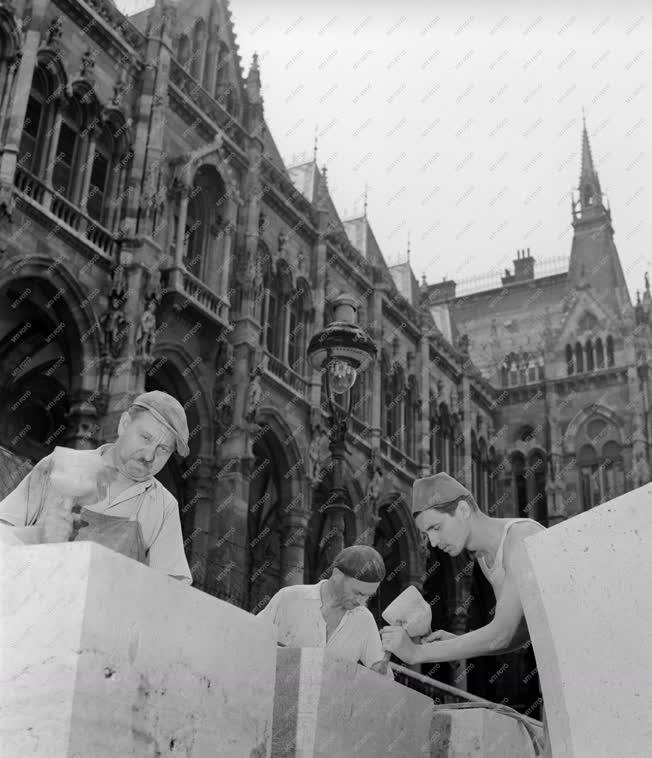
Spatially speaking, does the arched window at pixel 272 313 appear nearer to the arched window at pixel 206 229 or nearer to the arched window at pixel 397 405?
the arched window at pixel 206 229

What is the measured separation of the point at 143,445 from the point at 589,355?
105 ft

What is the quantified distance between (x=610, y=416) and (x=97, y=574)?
31.1 m

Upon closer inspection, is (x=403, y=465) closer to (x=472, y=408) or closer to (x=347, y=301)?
(x=472, y=408)

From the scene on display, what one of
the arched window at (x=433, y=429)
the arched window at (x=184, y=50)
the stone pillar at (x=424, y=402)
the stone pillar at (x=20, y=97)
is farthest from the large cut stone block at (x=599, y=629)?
the arched window at (x=433, y=429)

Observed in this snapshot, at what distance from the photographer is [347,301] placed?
10.1 meters

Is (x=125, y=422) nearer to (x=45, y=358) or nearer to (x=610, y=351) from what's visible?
(x=45, y=358)

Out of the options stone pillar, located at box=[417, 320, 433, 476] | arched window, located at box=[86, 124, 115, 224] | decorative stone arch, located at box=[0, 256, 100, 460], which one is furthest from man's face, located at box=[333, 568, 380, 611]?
stone pillar, located at box=[417, 320, 433, 476]

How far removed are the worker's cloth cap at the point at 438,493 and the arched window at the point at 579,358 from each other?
1216 inches

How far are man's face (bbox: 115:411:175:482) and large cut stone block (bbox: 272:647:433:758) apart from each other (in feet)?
2.16

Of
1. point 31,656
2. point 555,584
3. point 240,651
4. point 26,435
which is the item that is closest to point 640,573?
Answer: point 555,584

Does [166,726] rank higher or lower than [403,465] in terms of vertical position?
lower

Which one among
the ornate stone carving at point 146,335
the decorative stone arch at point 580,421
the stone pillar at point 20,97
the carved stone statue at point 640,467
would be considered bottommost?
the ornate stone carving at point 146,335

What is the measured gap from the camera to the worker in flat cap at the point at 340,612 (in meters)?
3.56

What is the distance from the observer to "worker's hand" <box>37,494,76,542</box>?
8.57ft
